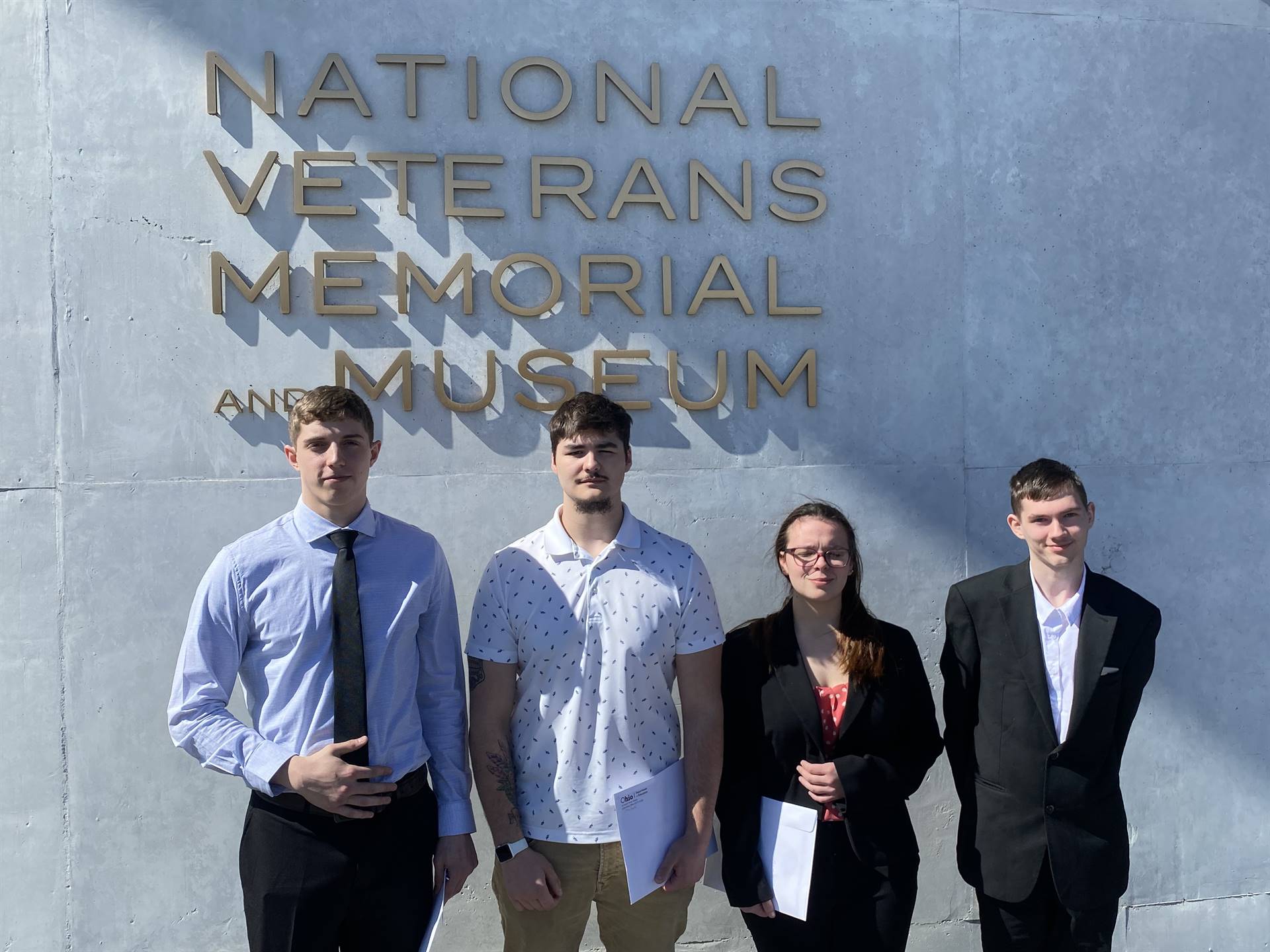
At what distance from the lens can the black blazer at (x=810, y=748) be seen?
257cm

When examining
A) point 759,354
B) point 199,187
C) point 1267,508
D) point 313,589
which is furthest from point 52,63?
point 1267,508

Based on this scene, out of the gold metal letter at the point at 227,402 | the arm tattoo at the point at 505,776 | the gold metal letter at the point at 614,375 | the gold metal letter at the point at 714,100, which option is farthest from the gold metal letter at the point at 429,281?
the arm tattoo at the point at 505,776

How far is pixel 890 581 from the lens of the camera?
368cm

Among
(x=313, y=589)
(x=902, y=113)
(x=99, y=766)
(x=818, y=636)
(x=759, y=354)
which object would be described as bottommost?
(x=99, y=766)

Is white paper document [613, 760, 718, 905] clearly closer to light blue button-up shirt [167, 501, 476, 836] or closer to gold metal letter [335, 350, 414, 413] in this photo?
light blue button-up shirt [167, 501, 476, 836]

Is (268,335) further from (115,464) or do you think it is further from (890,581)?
(890,581)

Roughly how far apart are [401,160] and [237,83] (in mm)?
574

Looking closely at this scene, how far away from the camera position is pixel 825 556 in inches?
104

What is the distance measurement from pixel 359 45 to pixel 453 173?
51cm

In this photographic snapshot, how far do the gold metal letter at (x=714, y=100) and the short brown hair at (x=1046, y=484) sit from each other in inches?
63.2

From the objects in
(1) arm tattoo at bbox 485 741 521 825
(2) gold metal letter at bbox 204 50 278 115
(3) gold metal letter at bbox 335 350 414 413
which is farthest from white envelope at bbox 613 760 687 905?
(2) gold metal letter at bbox 204 50 278 115

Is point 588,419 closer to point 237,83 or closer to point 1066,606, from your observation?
point 1066,606

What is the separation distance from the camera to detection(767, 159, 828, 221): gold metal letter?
3572 mm

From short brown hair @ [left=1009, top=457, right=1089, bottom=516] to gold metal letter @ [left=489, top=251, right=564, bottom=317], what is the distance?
5.22 ft
